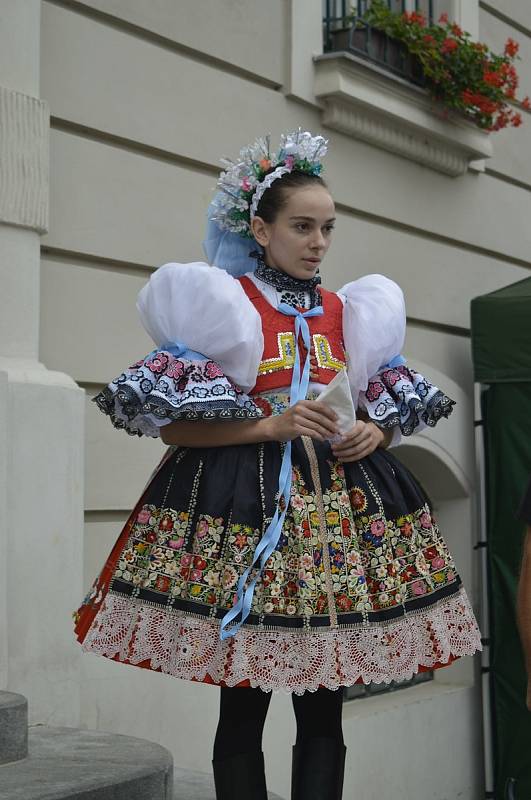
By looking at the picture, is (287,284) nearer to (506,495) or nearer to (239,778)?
(239,778)

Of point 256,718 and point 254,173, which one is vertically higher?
point 254,173

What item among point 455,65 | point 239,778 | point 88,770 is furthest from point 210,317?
point 455,65

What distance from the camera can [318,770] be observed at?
2707mm

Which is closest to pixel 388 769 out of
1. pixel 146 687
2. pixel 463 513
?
pixel 463 513

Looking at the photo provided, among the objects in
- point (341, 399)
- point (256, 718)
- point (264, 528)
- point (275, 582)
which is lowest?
point (256, 718)

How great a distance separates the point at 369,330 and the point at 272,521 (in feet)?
1.96

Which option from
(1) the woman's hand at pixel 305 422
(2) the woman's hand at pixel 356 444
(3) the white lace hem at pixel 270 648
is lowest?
(3) the white lace hem at pixel 270 648

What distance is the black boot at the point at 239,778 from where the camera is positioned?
2.64m

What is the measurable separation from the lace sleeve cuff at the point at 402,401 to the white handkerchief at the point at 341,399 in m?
0.20

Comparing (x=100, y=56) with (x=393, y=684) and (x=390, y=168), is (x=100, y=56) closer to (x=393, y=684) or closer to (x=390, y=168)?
(x=390, y=168)

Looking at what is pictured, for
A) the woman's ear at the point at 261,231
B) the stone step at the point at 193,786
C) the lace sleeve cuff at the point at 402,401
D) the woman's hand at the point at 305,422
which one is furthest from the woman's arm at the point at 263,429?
the stone step at the point at 193,786

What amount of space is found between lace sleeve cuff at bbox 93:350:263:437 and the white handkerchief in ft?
0.57

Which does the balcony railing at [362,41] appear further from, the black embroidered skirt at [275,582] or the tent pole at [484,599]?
the black embroidered skirt at [275,582]

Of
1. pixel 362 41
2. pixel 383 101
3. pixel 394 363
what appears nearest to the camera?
pixel 394 363
